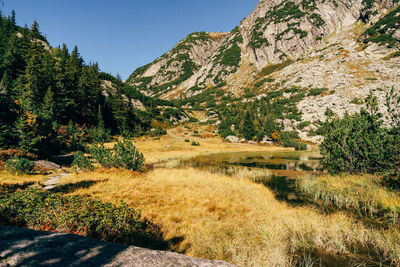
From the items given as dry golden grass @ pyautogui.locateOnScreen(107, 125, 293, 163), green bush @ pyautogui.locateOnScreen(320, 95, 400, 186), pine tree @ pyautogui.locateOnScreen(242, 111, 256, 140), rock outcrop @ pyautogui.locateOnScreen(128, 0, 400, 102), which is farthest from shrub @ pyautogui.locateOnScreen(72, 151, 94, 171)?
rock outcrop @ pyautogui.locateOnScreen(128, 0, 400, 102)

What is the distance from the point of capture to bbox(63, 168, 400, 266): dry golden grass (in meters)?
5.36

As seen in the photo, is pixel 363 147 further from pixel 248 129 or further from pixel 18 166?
pixel 248 129

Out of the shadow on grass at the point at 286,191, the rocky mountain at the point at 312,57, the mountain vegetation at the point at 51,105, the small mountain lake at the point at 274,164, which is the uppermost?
the rocky mountain at the point at 312,57

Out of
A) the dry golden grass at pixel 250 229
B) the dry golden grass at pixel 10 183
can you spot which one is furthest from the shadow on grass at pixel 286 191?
the dry golden grass at pixel 10 183

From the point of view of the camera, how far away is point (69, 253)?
2775 mm

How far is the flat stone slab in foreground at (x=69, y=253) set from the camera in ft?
8.17

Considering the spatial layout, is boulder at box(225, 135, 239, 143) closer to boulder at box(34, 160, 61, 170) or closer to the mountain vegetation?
the mountain vegetation

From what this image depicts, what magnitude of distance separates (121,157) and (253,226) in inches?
526

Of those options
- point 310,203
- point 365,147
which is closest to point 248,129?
point 365,147

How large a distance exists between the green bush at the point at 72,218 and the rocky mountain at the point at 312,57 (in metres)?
84.3

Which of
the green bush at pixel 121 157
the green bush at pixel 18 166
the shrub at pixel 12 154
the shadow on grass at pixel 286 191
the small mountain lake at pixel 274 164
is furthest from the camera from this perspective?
the small mountain lake at pixel 274 164

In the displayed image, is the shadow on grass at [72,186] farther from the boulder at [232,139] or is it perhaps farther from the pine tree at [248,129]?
the pine tree at [248,129]

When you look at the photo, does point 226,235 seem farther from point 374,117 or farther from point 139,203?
point 374,117

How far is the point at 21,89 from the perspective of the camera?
129ft
